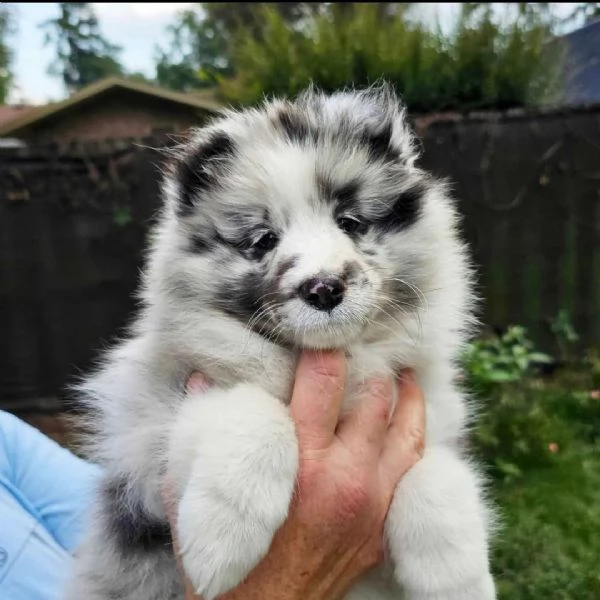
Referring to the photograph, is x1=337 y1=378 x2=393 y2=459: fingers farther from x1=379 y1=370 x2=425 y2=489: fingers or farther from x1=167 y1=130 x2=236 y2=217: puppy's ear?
x1=167 y1=130 x2=236 y2=217: puppy's ear

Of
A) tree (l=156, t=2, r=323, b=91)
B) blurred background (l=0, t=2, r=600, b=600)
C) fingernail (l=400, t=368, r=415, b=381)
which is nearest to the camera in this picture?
fingernail (l=400, t=368, r=415, b=381)

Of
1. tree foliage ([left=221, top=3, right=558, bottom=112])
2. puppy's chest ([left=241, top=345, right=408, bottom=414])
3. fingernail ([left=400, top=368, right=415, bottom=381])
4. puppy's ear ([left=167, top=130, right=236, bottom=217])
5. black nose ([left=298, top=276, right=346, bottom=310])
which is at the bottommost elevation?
fingernail ([left=400, top=368, right=415, bottom=381])

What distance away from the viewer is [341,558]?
179 centimetres

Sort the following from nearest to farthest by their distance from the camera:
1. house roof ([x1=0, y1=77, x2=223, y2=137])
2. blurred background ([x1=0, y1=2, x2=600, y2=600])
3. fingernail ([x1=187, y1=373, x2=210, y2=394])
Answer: fingernail ([x1=187, y1=373, x2=210, y2=394]), blurred background ([x1=0, y1=2, x2=600, y2=600]), house roof ([x1=0, y1=77, x2=223, y2=137])

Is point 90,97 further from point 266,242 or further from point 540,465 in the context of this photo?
point 266,242

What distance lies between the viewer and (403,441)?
193 cm

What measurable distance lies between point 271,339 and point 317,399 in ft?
0.79

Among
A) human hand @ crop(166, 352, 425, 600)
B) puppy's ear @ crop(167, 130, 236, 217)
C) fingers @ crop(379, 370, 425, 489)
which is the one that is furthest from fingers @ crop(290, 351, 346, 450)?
puppy's ear @ crop(167, 130, 236, 217)

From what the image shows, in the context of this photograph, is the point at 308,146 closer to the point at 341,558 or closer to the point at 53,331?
the point at 341,558

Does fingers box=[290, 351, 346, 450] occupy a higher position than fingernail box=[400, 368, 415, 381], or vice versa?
fingers box=[290, 351, 346, 450]

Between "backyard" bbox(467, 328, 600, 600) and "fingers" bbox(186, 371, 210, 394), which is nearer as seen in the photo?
"fingers" bbox(186, 371, 210, 394)

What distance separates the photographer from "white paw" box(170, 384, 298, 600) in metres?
1.59

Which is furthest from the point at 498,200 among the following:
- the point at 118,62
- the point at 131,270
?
the point at 118,62

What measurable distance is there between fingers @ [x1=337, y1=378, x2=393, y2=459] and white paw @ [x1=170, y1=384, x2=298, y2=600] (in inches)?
7.7
